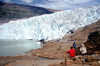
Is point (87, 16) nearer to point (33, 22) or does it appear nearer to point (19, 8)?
point (33, 22)

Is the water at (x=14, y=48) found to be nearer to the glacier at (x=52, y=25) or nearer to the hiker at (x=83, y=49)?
the glacier at (x=52, y=25)

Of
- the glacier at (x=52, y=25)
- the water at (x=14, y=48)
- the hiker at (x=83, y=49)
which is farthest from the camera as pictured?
the glacier at (x=52, y=25)

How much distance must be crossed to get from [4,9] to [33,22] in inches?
3770

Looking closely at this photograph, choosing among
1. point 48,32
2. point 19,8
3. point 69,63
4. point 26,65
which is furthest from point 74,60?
point 19,8

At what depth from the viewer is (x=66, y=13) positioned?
4806 centimetres

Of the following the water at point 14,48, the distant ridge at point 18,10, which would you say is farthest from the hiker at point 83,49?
the distant ridge at point 18,10

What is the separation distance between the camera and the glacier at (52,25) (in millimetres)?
41062

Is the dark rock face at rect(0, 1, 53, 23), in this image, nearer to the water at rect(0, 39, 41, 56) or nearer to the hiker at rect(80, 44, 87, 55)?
the water at rect(0, 39, 41, 56)

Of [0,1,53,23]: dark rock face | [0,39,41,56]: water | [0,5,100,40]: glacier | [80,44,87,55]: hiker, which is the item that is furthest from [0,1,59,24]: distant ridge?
[80,44,87,55]: hiker

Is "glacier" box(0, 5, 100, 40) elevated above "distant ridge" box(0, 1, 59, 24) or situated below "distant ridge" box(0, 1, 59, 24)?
below

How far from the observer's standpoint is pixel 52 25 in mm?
46000

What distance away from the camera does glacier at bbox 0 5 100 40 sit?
135 ft

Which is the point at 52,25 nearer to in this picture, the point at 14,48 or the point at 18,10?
the point at 14,48

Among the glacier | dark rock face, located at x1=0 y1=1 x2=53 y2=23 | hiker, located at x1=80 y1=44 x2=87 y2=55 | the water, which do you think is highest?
dark rock face, located at x1=0 y1=1 x2=53 y2=23
